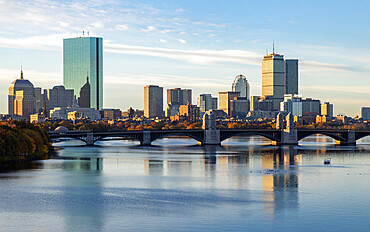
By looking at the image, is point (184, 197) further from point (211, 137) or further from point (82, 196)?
point (211, 137)

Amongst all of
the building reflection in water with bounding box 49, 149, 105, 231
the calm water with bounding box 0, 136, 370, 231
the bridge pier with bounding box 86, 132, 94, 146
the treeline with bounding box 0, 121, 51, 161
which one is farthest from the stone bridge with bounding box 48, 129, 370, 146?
the building reflection in water with bounding box 49, 149, 105, 231

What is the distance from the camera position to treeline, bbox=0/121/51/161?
92.8m

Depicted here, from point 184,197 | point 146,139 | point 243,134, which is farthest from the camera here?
point 243,134

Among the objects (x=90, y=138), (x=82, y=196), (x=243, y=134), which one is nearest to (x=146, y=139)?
(x=90, y=138)

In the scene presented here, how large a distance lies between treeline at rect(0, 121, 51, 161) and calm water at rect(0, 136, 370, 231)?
347 cm

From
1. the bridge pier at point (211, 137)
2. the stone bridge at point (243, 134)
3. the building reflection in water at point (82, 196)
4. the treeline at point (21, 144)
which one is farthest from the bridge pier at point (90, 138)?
the building reflection in water at point (82, 196)

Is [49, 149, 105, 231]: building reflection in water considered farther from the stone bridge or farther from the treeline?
the stone bridge

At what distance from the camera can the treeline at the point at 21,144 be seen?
305ft

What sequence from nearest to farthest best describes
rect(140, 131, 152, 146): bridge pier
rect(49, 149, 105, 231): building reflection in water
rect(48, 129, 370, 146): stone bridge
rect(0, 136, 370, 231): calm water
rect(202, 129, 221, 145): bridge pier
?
rect(0, 136, 370, 231): calm water < rect(49, 149, 105, 231): building reflection in water < rect(140, 131, 152, 146): bridge pier < rect(48, 129, 370, 146): stone bridge < rect(202, 129, 221, 145): bridge pier

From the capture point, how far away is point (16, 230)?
45125 millimetres

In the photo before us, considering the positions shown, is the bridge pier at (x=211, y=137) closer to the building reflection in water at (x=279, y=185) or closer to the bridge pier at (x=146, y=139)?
the bridge pier at (x=146, y=139)

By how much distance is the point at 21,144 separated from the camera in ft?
320

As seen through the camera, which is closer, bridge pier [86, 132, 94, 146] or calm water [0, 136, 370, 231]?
calm water [0, 136, 370, 231]

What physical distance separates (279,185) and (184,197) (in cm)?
Answer: 1423
